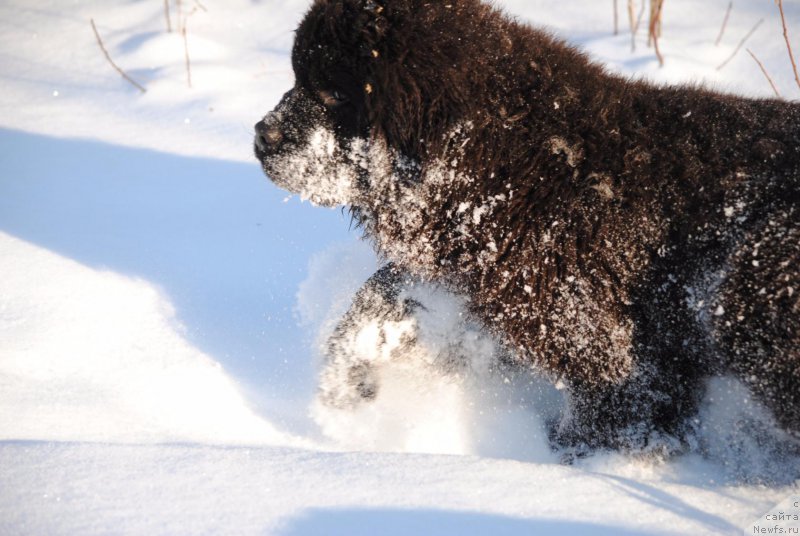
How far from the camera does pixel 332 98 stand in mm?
2287

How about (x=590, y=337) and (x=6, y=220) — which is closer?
(x=590, y=337)

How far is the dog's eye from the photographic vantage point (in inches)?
89.7

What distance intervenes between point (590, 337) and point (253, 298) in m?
1.89

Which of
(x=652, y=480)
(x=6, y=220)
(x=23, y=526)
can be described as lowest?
(x=6, y=220)

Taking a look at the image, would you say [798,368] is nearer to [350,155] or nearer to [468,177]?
[468,177]

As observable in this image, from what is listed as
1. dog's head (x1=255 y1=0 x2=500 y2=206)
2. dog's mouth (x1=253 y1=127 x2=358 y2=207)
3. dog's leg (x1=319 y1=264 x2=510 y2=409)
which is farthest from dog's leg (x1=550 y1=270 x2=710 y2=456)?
dog's mouth (x1=253 y1=127 x2=358 y2=207)

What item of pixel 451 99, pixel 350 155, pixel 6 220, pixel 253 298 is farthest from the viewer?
pixel 6 220

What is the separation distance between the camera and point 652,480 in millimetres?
2221

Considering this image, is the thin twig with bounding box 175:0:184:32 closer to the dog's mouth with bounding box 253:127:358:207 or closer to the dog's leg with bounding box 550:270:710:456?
the dog's mouth with bounding box 253:127:358:207

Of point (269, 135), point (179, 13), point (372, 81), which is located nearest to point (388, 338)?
point (269, 135)

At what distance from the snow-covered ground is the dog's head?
1.02 meters

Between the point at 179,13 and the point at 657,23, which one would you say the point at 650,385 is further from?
the point at 179,13

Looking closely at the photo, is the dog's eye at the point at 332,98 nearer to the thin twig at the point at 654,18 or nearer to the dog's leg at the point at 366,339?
the dog's leg at the point at 366,339

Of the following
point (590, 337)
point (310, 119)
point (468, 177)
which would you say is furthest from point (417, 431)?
point (310, 119)
